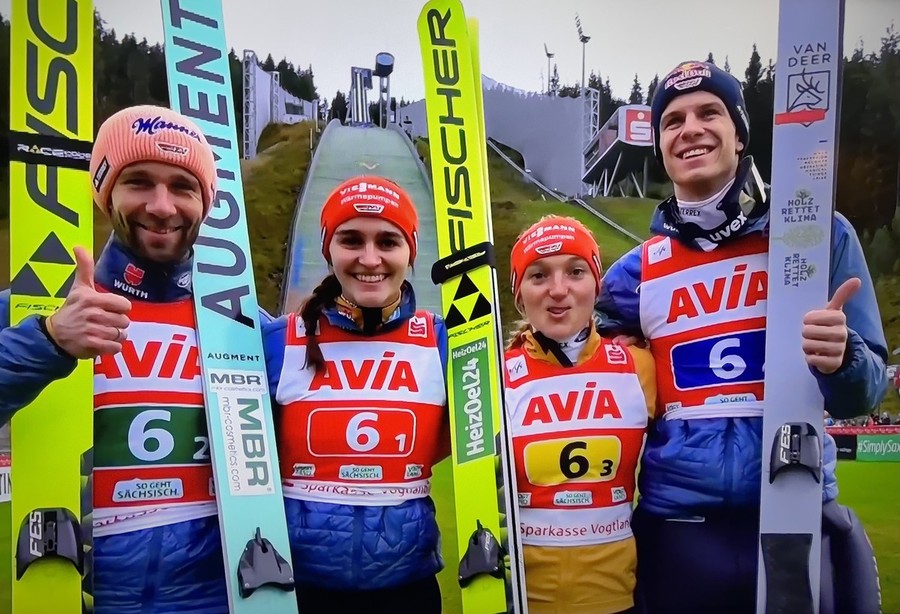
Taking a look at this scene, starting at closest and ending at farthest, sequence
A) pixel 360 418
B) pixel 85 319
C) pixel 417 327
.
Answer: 1. pixel 85 319
2. pixel 360 418
3. pixel 417 327

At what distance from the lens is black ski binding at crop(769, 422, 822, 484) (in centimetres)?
289

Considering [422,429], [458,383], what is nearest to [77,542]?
[422,429]

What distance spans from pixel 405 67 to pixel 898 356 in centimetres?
228

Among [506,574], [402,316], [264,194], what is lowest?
[506,574]

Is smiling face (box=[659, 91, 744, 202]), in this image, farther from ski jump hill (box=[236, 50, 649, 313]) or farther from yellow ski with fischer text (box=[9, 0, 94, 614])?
yellow ski with fischer text (box=[9, 0, 94, 614])

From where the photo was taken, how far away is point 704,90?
118 inches

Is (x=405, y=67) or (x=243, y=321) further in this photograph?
(x=405, y=67)

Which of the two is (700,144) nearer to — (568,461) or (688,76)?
(688,76)

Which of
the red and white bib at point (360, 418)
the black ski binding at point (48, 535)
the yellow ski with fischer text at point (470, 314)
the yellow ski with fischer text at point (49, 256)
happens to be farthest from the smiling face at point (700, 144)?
the black ski binding at point (48, 535)

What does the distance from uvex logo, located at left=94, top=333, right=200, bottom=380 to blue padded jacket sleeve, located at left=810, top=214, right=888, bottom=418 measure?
7.52ft

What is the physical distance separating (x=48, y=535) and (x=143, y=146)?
4.45 feet

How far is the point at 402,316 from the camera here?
9.50 feet

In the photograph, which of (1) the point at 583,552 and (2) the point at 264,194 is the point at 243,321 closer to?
(2) the point at 264,194

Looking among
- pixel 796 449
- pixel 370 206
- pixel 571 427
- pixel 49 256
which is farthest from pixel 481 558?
pixel 49 256
